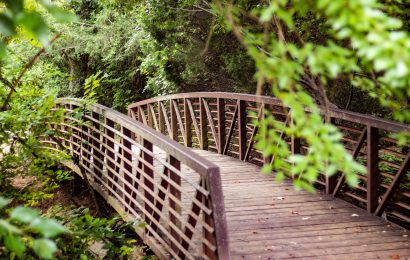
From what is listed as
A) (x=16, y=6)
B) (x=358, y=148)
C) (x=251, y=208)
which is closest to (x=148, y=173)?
(x=251, y=208)

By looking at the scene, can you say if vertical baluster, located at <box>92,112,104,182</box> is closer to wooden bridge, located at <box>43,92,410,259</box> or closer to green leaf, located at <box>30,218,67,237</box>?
wooden bridge, located at <box>43,92,410,259</box>

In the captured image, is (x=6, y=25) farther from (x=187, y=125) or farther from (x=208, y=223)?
(x=187, y=125)

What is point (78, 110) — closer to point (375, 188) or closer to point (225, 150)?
point (225, 150)

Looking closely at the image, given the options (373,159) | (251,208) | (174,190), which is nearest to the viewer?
(174,190)

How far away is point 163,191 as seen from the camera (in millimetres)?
4688

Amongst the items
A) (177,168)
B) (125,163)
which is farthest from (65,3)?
(177,168)

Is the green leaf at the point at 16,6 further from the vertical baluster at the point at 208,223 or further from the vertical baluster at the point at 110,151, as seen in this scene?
the vertical baluster at the point at 110,151

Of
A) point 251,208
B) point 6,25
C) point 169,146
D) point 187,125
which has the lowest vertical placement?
point 251,208

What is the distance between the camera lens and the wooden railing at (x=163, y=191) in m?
3.70

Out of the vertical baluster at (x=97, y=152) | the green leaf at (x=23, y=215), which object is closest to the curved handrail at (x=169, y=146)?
the vertical baluster at (x=97, y=152)

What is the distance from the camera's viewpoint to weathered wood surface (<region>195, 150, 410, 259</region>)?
168 inches

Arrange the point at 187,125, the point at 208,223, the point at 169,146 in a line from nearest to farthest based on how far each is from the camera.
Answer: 1. the point at 208,223
2. the point at 169,146
3. the point at 187,125

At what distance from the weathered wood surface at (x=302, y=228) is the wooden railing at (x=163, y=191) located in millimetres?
453

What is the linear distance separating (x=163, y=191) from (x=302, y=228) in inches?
56.1
